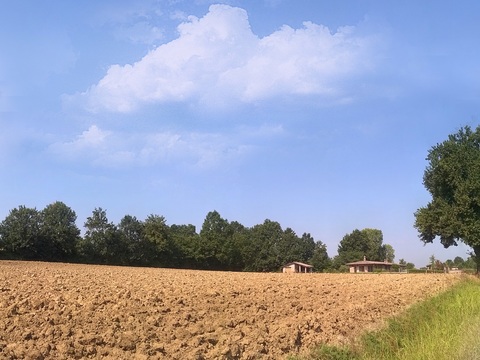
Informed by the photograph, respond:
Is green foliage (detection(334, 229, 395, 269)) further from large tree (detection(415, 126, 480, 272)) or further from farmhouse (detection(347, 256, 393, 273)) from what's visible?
large tree (detection(415, 126, 480, 272))

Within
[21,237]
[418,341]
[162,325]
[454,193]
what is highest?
[454,193]

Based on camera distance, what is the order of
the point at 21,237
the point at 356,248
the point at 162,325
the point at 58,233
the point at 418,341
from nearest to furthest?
the point at 162,325 < the point at 418,341 < the point at 21,237 < the point at 58,233 < the point at 356,248

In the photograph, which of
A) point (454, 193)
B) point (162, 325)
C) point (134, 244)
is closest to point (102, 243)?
point (134, 244)

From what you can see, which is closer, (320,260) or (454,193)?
(454,193)

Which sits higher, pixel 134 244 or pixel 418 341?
pixel 134 244

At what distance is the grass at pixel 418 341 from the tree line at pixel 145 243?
6519 cm

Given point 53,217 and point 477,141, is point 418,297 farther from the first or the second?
point 53,217

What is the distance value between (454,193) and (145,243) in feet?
171

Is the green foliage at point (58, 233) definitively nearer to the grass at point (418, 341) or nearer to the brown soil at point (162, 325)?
the brown soil at point (162, 325)

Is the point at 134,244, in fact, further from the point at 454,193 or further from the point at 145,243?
the point at 454,193

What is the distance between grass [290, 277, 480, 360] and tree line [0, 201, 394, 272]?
65188mm

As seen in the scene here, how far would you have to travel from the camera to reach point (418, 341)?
931cm

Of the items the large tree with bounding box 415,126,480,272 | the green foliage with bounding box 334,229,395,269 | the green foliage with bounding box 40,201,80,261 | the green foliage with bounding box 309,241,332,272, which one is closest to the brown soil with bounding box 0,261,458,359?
the large tree with bounding box 415,126,480,272

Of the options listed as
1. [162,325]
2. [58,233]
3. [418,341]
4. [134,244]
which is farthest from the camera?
[134,244]
